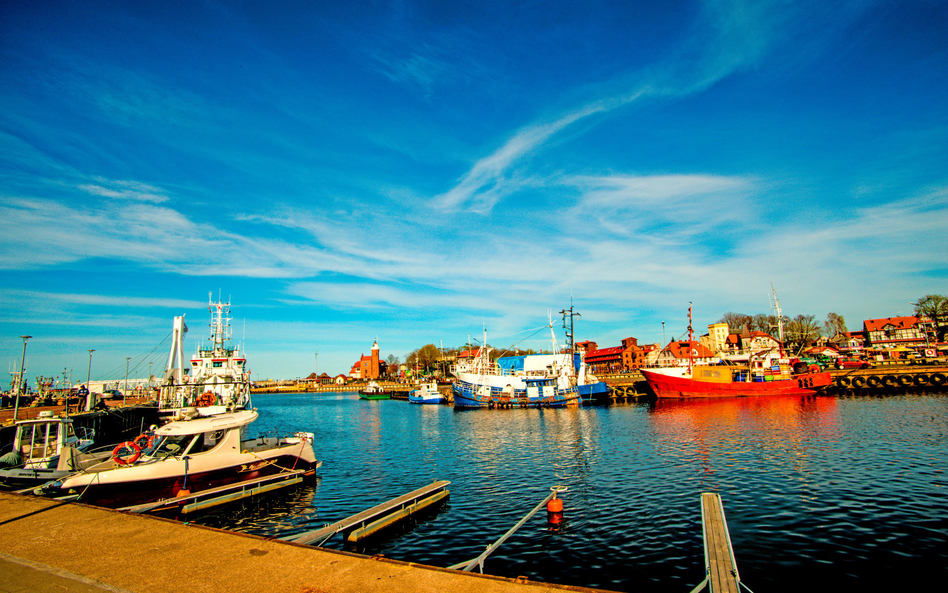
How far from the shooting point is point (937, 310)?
124125 millimetres

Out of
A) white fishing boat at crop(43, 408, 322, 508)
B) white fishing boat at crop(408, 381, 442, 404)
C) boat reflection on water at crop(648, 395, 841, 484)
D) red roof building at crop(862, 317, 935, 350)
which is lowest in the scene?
white fishing boat at crop(408, 381, 442, 404)

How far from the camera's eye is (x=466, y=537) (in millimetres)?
16359

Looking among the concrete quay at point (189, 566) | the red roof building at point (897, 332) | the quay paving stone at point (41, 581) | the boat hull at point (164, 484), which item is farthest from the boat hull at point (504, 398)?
the red roof building at point (897, 332)

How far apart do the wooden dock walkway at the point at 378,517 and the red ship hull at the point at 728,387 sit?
210 ft

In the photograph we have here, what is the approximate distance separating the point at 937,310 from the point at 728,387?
99.5 meters

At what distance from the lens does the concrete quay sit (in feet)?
24.9

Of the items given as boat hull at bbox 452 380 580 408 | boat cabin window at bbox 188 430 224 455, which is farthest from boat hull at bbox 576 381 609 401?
boat cabin window at bbox 188 430 224 455

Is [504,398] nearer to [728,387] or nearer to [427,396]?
[427,396]

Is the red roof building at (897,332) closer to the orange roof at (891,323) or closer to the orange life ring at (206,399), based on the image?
the orange roof at (891,323)

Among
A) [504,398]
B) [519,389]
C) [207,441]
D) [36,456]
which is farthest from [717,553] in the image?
[519,389]

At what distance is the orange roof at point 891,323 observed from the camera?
142475mm

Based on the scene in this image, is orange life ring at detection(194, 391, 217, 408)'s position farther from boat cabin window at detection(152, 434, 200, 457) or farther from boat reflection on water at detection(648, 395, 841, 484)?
boat reflection on water at detection(648, 395, 841, 484)

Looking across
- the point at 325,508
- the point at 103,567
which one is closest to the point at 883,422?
the point at 325,508

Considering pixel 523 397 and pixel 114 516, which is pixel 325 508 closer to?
pixel 114 516
